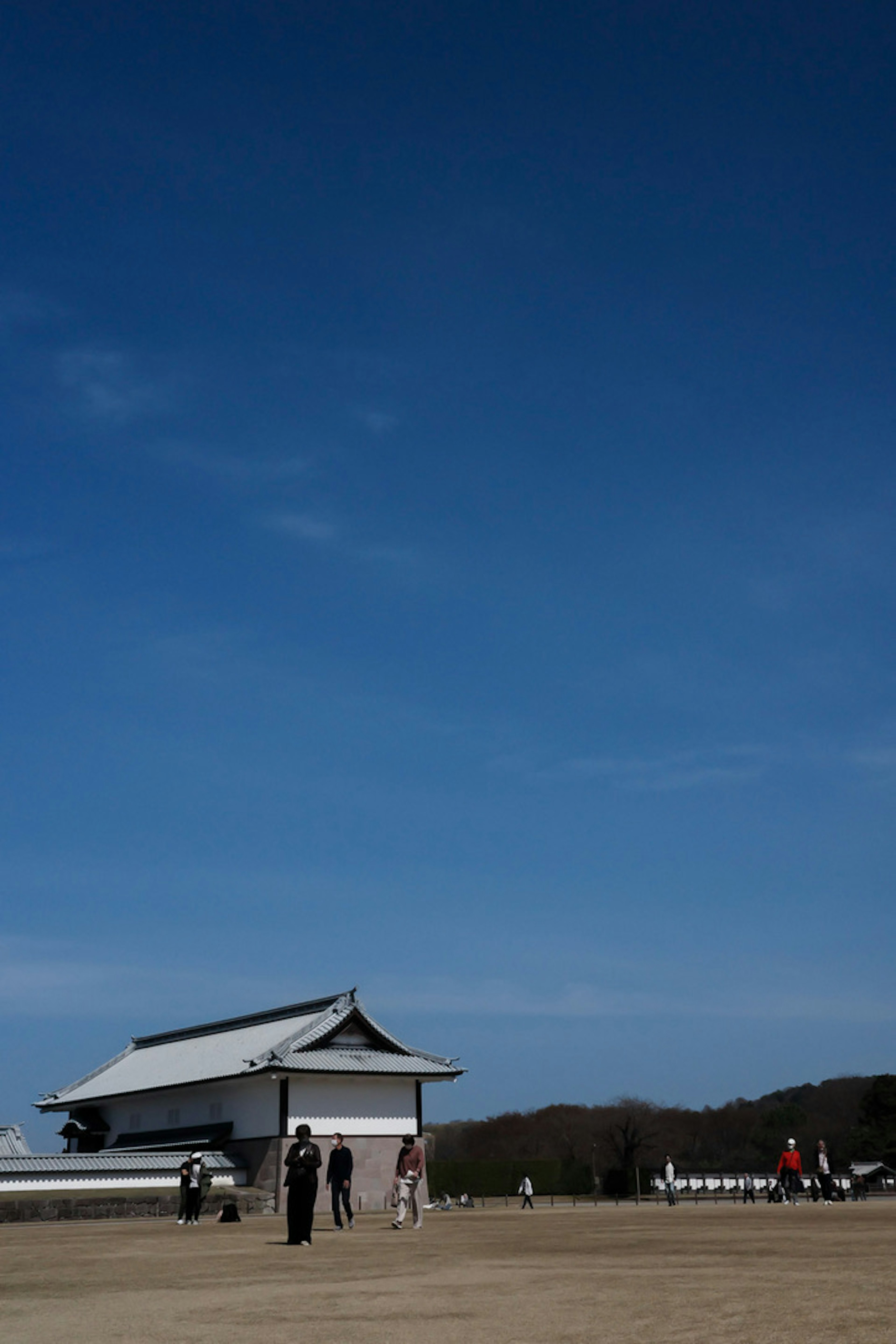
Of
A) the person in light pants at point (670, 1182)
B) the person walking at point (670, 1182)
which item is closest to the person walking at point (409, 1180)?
the person walking at point (670, 1182)

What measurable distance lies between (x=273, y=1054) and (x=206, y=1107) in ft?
21.5

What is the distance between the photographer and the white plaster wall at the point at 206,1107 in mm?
41312

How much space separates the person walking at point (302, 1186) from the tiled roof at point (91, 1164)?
22.0m

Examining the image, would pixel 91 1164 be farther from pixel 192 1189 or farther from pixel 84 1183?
pixel 192 1189

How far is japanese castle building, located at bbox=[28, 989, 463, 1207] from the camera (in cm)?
4075

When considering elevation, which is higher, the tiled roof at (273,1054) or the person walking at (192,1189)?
the tiled roof at (273,1054)

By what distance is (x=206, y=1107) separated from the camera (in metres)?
44.9

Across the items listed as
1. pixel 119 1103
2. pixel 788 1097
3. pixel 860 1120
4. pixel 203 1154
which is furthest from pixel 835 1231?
pixel 788 1097

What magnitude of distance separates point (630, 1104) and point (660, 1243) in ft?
325

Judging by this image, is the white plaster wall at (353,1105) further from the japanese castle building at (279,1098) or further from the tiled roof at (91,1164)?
the tiled roof at (91,1164)

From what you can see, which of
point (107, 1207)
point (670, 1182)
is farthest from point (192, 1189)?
point (670, 1182)

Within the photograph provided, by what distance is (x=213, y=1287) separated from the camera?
11250 mm

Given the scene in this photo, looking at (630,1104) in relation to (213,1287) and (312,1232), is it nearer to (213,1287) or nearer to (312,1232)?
(312,1232)

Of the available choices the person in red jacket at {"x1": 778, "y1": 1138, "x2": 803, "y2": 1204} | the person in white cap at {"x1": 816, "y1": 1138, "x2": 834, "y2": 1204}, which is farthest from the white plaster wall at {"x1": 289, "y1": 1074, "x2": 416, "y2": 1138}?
the person in white cap at {"x1": 816, "y1": 1138, "x2": 834, "y2": 1204}
